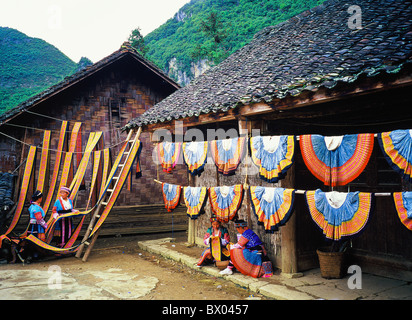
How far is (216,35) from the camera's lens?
1277 inches

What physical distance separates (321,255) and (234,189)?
1.88 m

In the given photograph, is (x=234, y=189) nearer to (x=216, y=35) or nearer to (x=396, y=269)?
(x=396, y=269)

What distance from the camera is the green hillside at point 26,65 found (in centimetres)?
3008

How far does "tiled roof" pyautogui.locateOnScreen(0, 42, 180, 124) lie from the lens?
9.01 m

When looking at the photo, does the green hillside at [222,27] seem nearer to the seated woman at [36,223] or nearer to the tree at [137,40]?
the tree at [137,40]

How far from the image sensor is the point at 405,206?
3729 mm

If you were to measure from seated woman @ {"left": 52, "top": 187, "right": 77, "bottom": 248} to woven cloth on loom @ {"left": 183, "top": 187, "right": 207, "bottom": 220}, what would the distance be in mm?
3336

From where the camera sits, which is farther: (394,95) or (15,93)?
(15,93)

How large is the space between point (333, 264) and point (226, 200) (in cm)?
212

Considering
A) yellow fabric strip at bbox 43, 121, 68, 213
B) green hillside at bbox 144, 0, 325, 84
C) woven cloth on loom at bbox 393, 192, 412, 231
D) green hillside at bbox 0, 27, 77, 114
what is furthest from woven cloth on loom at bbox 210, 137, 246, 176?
green hillside at bbox 144, 0, 325, 84

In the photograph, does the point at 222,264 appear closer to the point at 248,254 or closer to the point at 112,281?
the point at 248,254
